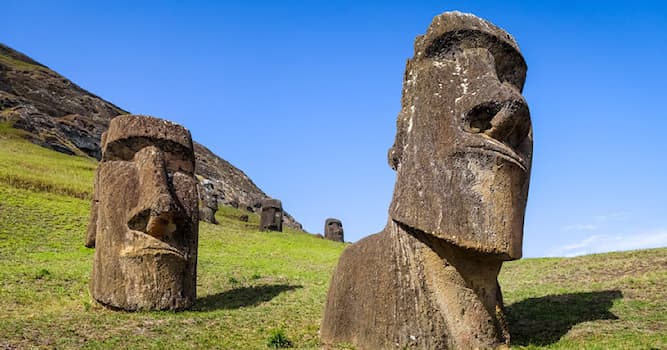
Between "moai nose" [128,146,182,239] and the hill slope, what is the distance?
6233cm

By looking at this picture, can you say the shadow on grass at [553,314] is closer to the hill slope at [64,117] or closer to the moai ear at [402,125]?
the moai ear at [402,125]

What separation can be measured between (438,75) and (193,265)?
7.58 meters

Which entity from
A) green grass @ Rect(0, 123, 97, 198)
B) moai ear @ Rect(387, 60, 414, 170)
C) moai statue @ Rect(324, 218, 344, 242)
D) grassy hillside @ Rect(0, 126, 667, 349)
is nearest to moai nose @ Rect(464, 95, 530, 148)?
moai ear @ Rect(387, 60, 414, 170)

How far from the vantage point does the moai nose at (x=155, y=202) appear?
13.2 meters

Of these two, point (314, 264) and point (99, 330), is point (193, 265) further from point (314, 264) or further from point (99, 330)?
point (314, 264)

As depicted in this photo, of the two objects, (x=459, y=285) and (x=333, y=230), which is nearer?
(x=459, y=285)

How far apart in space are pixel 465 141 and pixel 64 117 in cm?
9127

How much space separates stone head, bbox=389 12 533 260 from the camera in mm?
8281

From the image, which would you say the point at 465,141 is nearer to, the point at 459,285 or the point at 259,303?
the point at 459,285

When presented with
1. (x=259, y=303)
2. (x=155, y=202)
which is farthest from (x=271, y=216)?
(x=155, y=202)

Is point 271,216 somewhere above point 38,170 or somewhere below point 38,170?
below

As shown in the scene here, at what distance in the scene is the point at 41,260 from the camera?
72.4 feet

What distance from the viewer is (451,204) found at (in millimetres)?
8359

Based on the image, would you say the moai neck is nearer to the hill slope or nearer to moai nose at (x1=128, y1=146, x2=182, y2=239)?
moai nose at (x1=128, y1=146, x2=182, y2=239)
